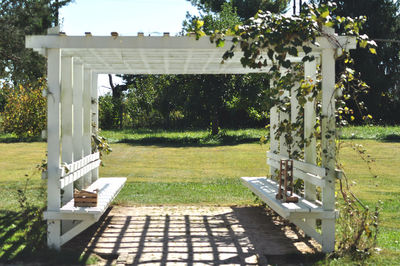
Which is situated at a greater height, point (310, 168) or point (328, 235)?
point (310, 168)

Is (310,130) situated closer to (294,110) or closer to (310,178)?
(310,178)

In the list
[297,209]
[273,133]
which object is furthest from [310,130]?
[273,133]

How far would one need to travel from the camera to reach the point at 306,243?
5566 mm

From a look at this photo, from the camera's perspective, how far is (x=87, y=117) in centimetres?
694

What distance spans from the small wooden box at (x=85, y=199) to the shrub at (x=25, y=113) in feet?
55.1

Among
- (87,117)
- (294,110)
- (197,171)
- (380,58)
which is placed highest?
(380,58)

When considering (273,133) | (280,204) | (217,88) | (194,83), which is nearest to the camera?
(280,204)

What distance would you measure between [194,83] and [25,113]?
805 cm

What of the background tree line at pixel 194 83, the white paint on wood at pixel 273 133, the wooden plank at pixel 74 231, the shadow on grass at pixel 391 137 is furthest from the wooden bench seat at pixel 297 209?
the shadow on grass at pixel 391 137

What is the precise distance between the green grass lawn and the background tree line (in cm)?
185

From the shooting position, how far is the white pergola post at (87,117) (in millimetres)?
6883

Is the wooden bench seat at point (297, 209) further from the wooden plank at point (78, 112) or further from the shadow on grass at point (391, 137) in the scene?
the shadow on grass at point (391, 137)

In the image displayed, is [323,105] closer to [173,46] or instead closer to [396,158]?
[173,46]

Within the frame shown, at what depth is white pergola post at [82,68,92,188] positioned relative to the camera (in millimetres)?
6883
